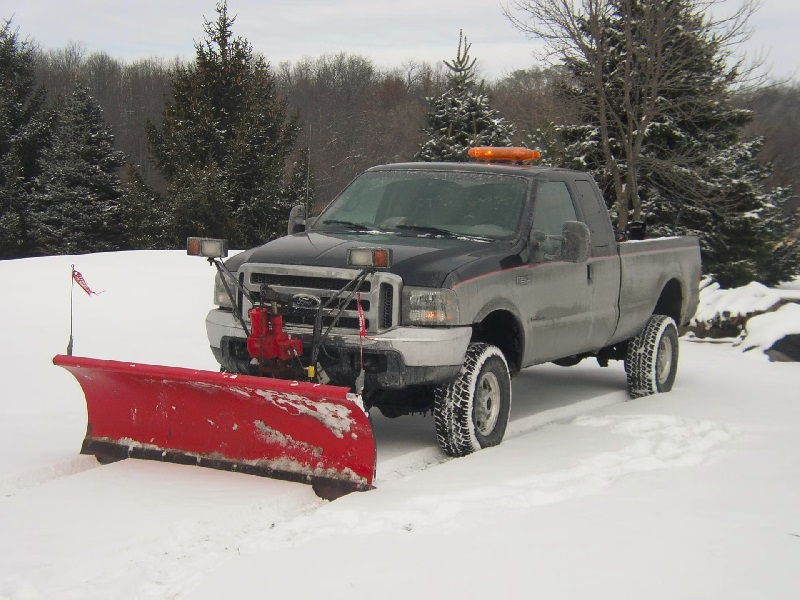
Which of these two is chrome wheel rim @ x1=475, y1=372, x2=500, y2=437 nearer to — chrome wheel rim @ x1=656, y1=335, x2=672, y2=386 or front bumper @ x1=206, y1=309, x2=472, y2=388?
front bumper @ x1=206, y1=309, x2=472, y2=388

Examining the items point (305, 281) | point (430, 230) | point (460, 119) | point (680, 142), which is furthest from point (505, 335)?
point (460, 119)

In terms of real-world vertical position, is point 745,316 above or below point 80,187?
below

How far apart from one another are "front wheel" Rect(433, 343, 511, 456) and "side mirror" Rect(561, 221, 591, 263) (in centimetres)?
91

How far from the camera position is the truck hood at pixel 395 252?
19.6ft

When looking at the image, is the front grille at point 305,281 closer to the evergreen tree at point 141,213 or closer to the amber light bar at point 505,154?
the amber light bar at point 505,154

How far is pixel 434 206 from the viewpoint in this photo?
7.14 meters

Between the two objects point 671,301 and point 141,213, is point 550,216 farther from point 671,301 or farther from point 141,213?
point 141,213

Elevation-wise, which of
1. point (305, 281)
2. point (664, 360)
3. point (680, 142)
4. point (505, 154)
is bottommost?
point (664, 360)

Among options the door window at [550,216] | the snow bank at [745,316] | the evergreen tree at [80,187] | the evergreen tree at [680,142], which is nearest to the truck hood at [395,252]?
the door window at [550,216]

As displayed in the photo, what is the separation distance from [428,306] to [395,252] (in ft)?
1.70

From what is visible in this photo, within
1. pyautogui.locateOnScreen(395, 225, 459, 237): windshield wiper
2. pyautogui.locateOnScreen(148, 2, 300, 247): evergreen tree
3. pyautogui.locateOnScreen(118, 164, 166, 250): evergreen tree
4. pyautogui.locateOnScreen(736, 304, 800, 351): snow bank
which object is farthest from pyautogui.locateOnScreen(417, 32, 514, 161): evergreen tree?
pyautogui.locateOnScreen(395, 225, 459, 237): windshield wiper

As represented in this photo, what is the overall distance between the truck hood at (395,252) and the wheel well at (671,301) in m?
3.43

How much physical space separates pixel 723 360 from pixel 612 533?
752 centimetres

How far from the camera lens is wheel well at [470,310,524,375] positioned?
21.9 feet
